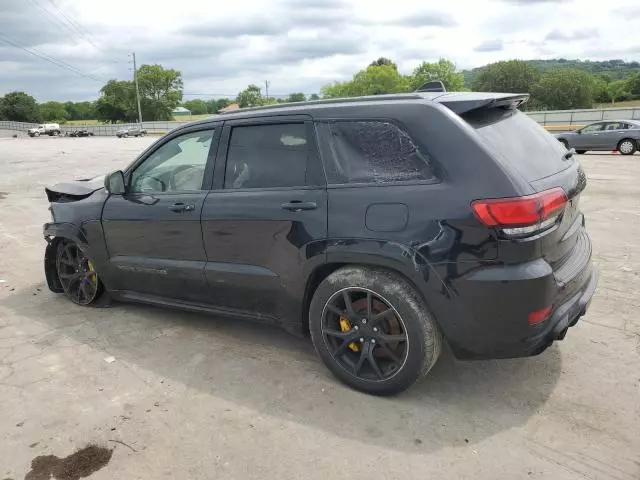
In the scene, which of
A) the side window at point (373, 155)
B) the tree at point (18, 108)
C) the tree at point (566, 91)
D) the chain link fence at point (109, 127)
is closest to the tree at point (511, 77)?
the tree at point (566, 91)

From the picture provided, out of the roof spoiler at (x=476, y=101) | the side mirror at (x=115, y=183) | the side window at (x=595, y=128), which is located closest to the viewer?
the roof spoiler at (x=476, y=101)

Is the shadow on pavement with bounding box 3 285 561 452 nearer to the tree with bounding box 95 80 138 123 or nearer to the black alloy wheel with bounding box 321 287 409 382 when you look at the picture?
the black alloy wheel with bounding box 321 287 409 382

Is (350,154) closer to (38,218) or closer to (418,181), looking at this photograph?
(418,181)

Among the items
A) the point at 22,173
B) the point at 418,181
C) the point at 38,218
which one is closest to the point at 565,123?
the point at 22,173

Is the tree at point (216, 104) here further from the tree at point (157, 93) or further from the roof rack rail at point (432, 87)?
the roof rack rail at point (432, 87)

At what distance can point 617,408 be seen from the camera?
3111mm

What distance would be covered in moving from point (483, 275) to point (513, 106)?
133cm

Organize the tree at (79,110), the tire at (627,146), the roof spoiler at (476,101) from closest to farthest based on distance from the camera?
1. the roof spoiler at (476,101)
2. the tire at (627,146)
3. the tree at (79,110)

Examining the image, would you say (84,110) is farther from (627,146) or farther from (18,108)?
(627,146)

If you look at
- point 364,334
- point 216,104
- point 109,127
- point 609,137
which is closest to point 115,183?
point 364,334

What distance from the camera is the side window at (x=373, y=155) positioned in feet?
10.2

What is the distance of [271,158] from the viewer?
3.69 meters

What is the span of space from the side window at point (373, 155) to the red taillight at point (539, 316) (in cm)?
92

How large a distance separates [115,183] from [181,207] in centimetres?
76
